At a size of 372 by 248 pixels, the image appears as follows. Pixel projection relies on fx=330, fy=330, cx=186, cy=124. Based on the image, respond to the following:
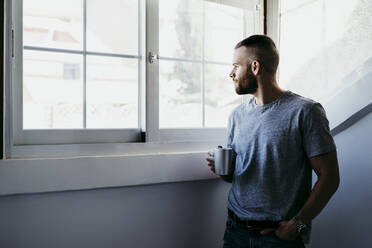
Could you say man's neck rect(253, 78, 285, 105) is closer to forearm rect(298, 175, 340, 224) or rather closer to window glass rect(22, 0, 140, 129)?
forearm rect(298, 175, 340, 224)

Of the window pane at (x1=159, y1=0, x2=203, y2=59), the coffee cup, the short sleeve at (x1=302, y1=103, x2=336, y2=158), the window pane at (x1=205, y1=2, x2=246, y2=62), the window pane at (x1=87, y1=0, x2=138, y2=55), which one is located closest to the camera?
the short sleeve at (x1=302, y1=103, x2=336, y2=158)

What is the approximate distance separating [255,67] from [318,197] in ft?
1.92

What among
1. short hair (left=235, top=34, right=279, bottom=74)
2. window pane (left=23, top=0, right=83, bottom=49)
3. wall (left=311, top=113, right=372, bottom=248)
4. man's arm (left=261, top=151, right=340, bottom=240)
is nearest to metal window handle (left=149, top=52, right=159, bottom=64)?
window pane (left=23, top=0, right=83, bottom=49)

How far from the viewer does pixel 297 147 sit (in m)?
1.27

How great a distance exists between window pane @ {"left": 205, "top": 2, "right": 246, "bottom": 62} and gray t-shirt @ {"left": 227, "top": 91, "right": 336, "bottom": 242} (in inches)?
22.0

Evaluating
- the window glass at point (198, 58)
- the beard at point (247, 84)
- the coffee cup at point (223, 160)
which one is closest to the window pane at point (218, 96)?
the window glass at point (198, 58)

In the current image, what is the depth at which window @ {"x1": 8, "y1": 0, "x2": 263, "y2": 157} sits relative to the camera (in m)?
1.37

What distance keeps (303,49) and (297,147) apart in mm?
735

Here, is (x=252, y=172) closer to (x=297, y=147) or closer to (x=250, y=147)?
(x=250, y=147)

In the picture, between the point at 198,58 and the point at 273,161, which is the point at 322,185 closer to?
the point at 273,161

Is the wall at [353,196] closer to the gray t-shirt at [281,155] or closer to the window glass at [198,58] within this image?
the gray t-shirt at [281,155]

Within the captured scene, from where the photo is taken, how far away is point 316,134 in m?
1.22

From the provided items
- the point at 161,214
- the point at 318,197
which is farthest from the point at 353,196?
the point at 161,214

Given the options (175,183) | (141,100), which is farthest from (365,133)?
(141,100)
